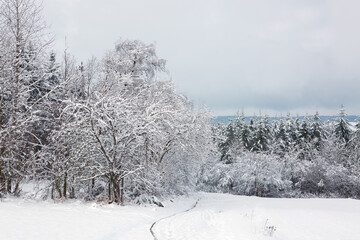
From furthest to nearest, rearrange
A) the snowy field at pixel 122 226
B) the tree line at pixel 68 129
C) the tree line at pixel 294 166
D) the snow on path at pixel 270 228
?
the tree line at pixel 294 166 < the tree line at pixel 68 129 < the snow on path at pixel 270 228 < the snowy field at pixel 122 226

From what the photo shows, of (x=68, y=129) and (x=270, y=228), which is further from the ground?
(x=68, y=129)

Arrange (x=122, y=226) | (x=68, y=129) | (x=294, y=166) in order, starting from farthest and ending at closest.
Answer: (x=294, y=166), (x=68, y=129), (x=122, y=226)

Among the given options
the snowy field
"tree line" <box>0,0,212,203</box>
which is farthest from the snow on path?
"tree line" <box>0,0,212,203</box>

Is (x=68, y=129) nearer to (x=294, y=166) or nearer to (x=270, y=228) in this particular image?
(x=270, y=228)

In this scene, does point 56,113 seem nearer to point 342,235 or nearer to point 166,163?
point 166,163

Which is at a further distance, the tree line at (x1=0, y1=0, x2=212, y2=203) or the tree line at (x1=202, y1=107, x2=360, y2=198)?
the tree line at (x1=202, y1=107, x2=360, y2=198)

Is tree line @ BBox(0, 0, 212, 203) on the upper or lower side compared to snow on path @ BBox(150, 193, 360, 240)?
upper

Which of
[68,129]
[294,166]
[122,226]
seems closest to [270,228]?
[122,226]

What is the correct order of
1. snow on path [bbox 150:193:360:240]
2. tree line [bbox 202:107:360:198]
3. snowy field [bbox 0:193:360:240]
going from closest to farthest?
1. snowy field [bbox 0:193:360:240]
2. snow on path [bbox 150:193:360:240]
3. tree line [bbox 202:107:360:198]

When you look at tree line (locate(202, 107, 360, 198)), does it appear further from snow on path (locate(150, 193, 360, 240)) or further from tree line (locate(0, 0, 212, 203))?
tree line (locate(0, 0, 212, 203))

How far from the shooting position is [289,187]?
44.2m

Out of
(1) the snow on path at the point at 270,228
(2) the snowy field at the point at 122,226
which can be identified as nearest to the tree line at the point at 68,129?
(2) the snowy field at the point at 122,226

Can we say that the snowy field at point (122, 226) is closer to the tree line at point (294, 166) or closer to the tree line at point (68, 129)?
the tree line at point (68, 129)

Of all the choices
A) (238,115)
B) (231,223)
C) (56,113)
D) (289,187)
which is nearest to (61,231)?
(231,223)
